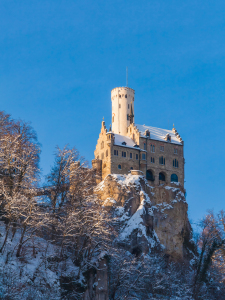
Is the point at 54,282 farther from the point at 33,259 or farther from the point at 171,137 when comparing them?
the point at 171,137

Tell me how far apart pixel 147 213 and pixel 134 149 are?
14908mm

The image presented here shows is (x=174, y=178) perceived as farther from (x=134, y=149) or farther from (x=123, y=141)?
(x=123, y=141)

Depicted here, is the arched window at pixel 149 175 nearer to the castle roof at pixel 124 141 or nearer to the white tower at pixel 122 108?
the castle roof at pixel 124 141

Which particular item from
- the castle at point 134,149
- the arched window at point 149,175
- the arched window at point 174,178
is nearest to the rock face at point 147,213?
the arched window at point 174,178

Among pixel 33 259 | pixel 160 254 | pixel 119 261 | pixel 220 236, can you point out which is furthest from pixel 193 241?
pixel 33 259

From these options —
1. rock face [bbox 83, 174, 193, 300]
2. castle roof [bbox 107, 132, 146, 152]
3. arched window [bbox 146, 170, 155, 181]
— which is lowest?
rock face [bbox 83, 174, 193, 300]

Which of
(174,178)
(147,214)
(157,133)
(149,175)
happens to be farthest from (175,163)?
(147,214)

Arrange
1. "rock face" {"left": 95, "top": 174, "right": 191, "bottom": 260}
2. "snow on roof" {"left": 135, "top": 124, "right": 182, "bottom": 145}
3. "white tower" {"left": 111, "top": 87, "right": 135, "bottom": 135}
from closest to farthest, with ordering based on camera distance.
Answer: "rock face" {"left": 95, "top": 174, "right": 191, "bottom": 260}
"snow on roof" {"left": 135, "top": 124, "right": 182, "bottom": 145}
"white tower" {"left": 111, "top": 87, "right": 135, "bottom": 135}

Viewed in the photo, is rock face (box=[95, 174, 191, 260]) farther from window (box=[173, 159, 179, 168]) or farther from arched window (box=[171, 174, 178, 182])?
window (box=[173, 159, 179, 168])

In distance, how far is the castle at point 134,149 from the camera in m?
85.4

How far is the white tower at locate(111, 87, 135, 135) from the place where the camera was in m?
96.6

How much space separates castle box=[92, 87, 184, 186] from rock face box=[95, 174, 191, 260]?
2.95 m

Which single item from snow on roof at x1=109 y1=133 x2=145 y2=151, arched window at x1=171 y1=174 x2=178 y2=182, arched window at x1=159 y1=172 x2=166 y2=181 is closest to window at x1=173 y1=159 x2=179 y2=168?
arched window at x1=171 y1=174 x2=178 y2=182

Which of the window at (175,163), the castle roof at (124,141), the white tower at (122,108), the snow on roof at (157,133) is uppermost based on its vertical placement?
the white tower at (122,108)
